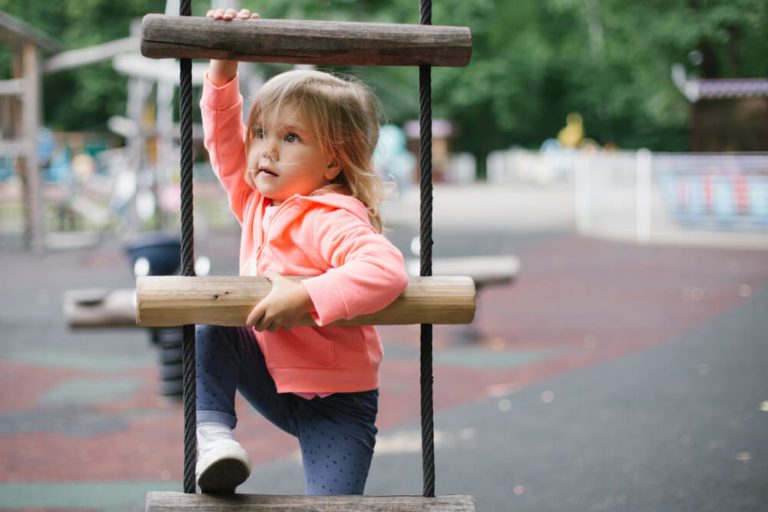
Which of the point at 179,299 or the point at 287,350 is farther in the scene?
the point at 287,350

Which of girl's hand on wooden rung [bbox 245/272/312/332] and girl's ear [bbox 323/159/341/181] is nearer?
girl's hand on wooden rung [bbox 245/272/312/332]

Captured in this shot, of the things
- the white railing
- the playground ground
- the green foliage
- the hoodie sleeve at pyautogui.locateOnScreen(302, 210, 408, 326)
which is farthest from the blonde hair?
the green foliage

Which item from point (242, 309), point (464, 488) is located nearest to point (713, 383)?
point (464, 488)

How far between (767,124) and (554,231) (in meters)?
7.49

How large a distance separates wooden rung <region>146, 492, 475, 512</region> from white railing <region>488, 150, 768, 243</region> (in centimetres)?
1407

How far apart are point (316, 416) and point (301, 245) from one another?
1.44 ft

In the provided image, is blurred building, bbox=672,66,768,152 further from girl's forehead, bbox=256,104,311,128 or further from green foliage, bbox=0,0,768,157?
girl's forehead, bbox=256,104,311,128

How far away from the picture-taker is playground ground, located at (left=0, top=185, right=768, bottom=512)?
4172 millimetres

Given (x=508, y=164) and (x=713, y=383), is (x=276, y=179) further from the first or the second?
(x=508, y=164)

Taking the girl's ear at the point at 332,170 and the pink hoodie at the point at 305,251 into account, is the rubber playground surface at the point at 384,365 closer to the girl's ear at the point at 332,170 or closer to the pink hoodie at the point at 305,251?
the pink hoodie at the point at 305,251

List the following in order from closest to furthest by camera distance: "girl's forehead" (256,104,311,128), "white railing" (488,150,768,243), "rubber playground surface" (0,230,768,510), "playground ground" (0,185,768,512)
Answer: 1. "girl's forehead" (256,104,311,128)
2. "playground ground" (0,185,768,512)
3. "rubber playground surface" (0,230,768,510)
4. "white railing" (488,150,768,243)

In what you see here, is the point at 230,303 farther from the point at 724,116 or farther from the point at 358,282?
the point at 724,116

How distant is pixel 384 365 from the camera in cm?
684

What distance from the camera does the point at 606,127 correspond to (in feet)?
156
